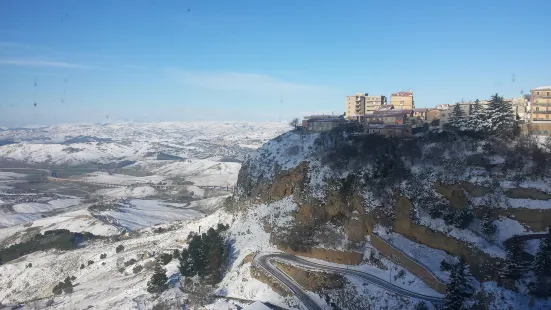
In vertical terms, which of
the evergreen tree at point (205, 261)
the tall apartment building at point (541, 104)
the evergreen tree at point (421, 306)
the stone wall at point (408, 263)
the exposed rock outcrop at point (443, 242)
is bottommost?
the evergreen tree at point (205, 261)

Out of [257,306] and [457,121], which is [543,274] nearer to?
[257,306]

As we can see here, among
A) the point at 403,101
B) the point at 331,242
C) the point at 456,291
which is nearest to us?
the point at 456,291

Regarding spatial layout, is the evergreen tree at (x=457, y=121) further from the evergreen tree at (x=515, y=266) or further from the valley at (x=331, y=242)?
the evergreen tree at (x=515, y=266)

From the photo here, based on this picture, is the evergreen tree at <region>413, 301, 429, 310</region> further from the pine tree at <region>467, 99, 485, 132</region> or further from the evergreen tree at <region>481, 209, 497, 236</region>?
the pine tree at <region>467, 99, 485, 132</region>

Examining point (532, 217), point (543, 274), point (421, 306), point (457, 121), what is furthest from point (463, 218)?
point (457, 121)

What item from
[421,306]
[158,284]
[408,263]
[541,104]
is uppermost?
[541,104]

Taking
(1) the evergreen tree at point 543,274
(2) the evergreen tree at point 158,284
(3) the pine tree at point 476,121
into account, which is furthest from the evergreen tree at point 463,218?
(2) the evergreen tree at point 158,284

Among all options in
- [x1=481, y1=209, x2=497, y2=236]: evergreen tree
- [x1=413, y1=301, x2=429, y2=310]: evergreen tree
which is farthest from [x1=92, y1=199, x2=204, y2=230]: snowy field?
[x1=481, y1=209, x2=497, y2=236]: evergreen tree
